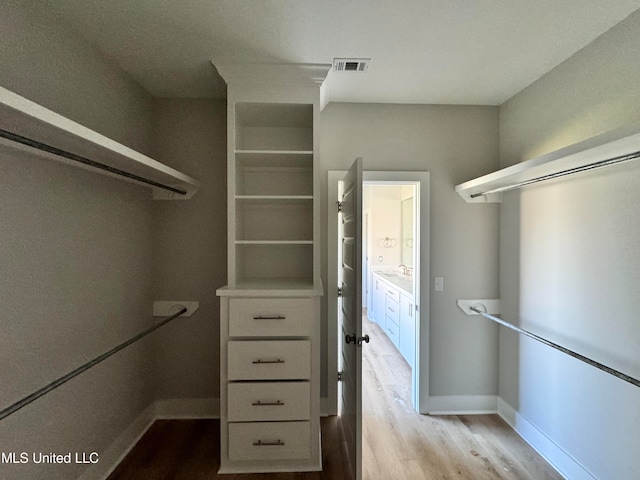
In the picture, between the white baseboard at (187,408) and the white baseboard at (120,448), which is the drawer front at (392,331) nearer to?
the white baseboard at (187,408)

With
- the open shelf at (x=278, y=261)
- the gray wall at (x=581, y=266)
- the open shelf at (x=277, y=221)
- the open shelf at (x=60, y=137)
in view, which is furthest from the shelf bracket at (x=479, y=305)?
the open shelf at (x=60, y=137)

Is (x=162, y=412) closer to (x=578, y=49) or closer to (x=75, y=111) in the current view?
(x=75, y=111)

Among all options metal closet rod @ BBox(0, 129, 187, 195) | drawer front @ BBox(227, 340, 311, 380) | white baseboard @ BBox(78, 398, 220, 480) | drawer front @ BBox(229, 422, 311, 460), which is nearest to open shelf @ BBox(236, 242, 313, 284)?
drawer front @ BBox(227, 340, 311, 380)

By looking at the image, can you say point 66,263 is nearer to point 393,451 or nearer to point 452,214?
point 393,451

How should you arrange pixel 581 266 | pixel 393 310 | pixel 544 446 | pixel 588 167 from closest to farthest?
pixel 588 167
pixel 581 266
pixel 544 446
pixel 393 310

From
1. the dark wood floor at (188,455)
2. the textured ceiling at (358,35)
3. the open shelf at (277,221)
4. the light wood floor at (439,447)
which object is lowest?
the light wood floor at (439,447)

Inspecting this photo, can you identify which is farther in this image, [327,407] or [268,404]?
[327,407]

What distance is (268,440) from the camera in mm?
1887

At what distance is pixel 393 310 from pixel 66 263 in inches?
140

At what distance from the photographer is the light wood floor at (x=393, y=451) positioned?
1903 millimetres

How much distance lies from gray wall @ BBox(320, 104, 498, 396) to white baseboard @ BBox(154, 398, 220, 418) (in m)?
1.74

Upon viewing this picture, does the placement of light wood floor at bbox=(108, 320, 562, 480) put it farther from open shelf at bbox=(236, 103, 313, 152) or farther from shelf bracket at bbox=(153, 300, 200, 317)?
open shelf at bbox=(236, 103, 313, 152)

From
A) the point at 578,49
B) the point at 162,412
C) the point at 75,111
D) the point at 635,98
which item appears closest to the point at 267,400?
the point at 162,412

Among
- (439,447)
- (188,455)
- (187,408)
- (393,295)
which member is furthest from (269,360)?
(393,295)
